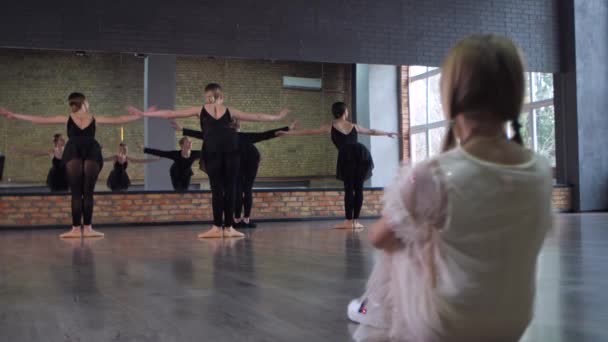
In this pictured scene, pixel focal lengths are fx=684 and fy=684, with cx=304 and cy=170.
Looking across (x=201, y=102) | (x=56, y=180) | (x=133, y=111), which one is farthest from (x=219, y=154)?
(x=201, y=102)

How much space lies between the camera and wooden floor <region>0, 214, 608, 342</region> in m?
1.98

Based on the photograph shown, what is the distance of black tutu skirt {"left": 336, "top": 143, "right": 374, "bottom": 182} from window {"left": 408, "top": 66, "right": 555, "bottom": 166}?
14.1ft

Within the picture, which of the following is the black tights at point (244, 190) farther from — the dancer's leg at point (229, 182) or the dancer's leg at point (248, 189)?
the dancer's leg at point (229, 182)

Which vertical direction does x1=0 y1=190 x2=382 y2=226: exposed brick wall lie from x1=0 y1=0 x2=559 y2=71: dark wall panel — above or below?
below

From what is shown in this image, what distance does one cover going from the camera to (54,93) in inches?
441

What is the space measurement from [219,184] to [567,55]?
24.4ft

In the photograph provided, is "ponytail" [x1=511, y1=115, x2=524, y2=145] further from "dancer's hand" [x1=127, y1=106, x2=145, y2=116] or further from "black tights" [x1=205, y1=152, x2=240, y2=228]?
"dancer's hand" [x1=127, y1=106, x2=145, y2=116]

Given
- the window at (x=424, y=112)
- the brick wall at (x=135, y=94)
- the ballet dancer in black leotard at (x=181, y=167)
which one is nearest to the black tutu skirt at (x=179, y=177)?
the ballet dancer in black leotard at (x=181, y=167)

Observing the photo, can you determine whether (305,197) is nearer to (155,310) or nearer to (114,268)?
(114,268)

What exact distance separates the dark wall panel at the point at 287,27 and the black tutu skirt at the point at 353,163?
2.68m

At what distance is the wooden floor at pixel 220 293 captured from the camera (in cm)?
198

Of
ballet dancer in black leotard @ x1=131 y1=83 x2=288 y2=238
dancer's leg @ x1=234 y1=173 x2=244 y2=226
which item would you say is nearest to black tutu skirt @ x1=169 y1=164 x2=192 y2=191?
dancer's leg @ x1=234 y1=173 x2=244 y2=226

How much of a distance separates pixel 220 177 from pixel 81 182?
5.17ft

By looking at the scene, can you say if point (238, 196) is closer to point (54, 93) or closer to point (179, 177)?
point (179, 177)
